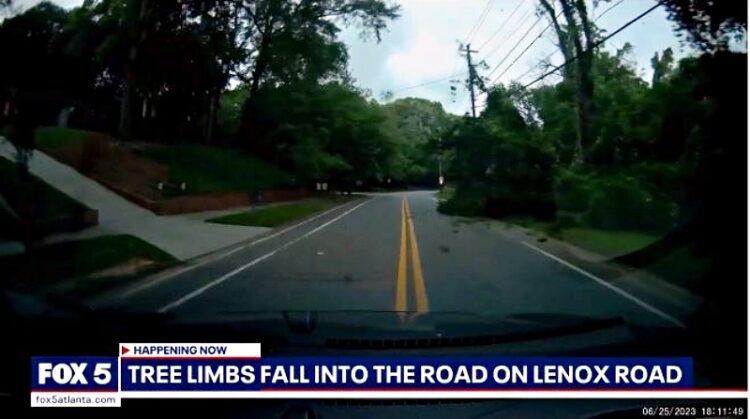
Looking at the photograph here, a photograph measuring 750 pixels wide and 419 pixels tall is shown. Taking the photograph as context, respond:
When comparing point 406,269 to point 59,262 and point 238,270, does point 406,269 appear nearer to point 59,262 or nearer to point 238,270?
point 238,270

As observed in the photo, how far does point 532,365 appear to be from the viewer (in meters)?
2.48

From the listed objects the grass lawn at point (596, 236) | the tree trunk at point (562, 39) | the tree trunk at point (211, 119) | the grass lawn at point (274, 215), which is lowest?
the grass lawn at point (596, 236)

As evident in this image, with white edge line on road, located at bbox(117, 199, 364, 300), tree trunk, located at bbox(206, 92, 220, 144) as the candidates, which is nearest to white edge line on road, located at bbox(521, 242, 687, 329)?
white edge line on road, located at bbox(117, 199, 364, 300)

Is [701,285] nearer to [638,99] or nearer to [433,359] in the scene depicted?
[638,99]

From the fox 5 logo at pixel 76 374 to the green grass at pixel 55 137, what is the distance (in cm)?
105

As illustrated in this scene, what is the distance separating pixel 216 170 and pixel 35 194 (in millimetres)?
905

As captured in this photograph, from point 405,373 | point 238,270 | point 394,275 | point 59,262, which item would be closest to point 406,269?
point 394,275

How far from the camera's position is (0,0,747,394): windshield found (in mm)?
2885

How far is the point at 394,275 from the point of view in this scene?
3.38m

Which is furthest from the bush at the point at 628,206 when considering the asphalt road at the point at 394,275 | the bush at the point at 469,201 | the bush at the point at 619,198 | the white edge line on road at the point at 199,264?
the white edge line on road at the point at 199,264

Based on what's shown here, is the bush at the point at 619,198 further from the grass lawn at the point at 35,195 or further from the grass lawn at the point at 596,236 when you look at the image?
the grass lawn at the point at 35,195

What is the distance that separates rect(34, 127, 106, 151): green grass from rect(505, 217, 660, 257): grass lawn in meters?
2.41

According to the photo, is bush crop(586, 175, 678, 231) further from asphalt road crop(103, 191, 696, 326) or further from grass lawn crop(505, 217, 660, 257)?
asphalt road crop(103, 191, 696, 326)

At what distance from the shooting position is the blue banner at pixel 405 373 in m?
2.36
